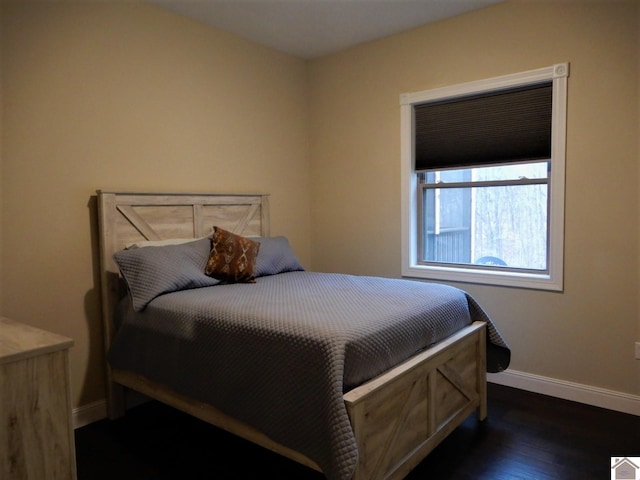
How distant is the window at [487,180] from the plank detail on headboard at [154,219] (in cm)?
129

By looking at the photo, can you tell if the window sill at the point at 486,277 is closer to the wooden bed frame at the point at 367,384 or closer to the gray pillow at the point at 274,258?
the wooden bed frame at the point at 367,384

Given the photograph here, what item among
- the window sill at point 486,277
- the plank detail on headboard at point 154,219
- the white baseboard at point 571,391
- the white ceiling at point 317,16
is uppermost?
the white ceiling at point 317,16

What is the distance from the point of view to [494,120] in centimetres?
323

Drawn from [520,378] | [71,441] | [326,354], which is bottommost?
[520,378]

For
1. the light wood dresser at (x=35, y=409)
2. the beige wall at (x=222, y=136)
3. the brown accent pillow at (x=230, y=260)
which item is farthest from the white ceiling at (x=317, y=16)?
the light wood dresser at (x=35, y=409)

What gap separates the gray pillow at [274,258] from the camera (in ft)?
10.3

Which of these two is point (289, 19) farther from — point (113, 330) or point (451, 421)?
point (451, 421)

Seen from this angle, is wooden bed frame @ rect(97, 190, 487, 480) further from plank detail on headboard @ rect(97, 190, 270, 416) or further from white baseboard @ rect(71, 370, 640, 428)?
white baseboard @ rect(71, 370, 640, 428)

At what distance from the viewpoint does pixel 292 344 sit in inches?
71.5

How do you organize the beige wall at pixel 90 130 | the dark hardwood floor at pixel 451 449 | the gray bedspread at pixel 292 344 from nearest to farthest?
the gray bedspread at pixel 292 344 < the dark hardwood floor at pixel 451 449 < the beige wall at pixel 90 130

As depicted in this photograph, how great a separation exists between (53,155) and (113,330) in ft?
3.47

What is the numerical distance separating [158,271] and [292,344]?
1103mm

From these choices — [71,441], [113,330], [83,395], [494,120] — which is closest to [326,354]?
[71,441]

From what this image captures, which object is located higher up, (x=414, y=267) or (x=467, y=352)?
(x=414, y=267)
